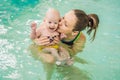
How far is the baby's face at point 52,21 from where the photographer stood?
4.45 m

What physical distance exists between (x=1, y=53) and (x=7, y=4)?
2.19m

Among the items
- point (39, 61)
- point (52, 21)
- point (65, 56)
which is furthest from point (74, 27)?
point (39, 61)

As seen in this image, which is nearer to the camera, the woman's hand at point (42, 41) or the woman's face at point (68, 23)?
the woman's face at point (68, 23)

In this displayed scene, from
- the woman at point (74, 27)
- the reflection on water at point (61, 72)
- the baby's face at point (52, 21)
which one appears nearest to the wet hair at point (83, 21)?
the woman at point (74, 27)

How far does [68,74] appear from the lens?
16.5ft

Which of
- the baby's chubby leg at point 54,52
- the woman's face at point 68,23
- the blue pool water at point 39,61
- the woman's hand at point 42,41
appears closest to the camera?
the woman's face at point 68,23

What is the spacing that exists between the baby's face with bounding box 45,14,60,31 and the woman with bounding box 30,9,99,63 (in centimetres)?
7

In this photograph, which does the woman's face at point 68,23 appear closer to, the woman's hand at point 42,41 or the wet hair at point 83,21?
the wet hair at point 83,21

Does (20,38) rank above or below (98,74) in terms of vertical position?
above

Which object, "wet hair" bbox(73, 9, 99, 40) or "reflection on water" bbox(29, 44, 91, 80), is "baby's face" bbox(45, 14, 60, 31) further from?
"reflection on water" bbox(29, 44, 91, 80)

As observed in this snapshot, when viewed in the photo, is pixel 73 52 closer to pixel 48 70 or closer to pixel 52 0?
pixel 48 70

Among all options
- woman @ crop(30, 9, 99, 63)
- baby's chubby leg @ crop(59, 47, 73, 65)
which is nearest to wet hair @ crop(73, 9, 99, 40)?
woman @ crop(30, 9, 99, 63)

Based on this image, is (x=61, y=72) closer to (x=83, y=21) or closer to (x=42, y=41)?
(x=42, y=41)

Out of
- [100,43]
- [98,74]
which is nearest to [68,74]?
[98,74]
